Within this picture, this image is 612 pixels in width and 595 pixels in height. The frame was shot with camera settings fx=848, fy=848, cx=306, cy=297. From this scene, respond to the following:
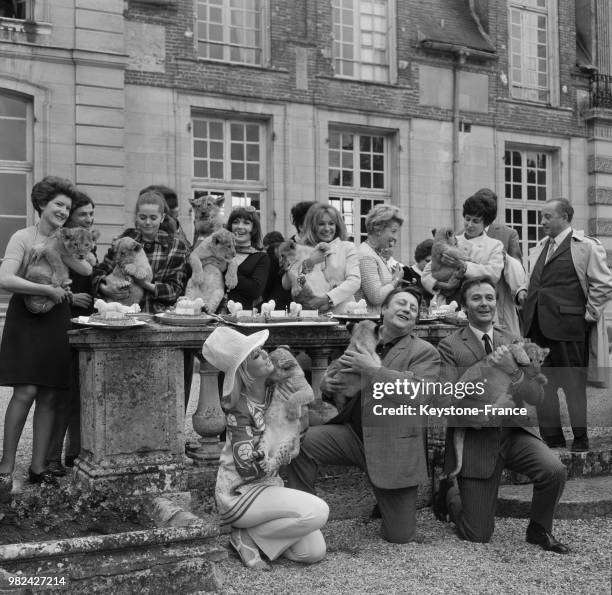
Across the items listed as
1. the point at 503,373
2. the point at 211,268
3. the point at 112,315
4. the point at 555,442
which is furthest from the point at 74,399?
the point at 555,442

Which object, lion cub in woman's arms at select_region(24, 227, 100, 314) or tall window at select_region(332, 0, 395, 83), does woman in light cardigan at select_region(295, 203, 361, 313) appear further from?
tall window at select_region(332, 0, 395, 83)

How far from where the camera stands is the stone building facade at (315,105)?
13.0m

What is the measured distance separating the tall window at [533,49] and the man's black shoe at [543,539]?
47.1 feet

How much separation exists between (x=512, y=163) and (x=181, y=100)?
7.38 metres

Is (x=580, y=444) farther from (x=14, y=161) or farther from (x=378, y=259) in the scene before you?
(x=14, y=161)

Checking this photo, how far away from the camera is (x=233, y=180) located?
49.4 ft

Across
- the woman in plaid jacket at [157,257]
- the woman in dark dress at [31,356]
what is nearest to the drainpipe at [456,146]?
the woman in plaid jacket at [157,257]

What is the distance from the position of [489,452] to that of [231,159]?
11072mm

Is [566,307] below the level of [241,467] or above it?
above

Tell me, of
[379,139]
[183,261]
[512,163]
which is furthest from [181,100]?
[183,261]

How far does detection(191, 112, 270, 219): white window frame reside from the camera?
14.8m

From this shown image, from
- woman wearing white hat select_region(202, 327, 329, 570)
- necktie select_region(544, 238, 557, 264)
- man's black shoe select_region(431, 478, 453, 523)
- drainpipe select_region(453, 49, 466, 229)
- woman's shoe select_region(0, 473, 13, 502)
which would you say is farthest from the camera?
drainpipe select_region(453, 49, 466, 229)

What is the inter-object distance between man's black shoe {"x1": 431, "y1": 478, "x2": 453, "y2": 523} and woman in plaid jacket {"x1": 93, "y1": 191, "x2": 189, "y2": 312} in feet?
6.85

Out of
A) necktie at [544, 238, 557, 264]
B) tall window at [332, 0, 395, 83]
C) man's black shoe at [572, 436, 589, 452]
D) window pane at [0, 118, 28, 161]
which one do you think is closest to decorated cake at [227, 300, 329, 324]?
necktie at [544, 238, 557, 264]
